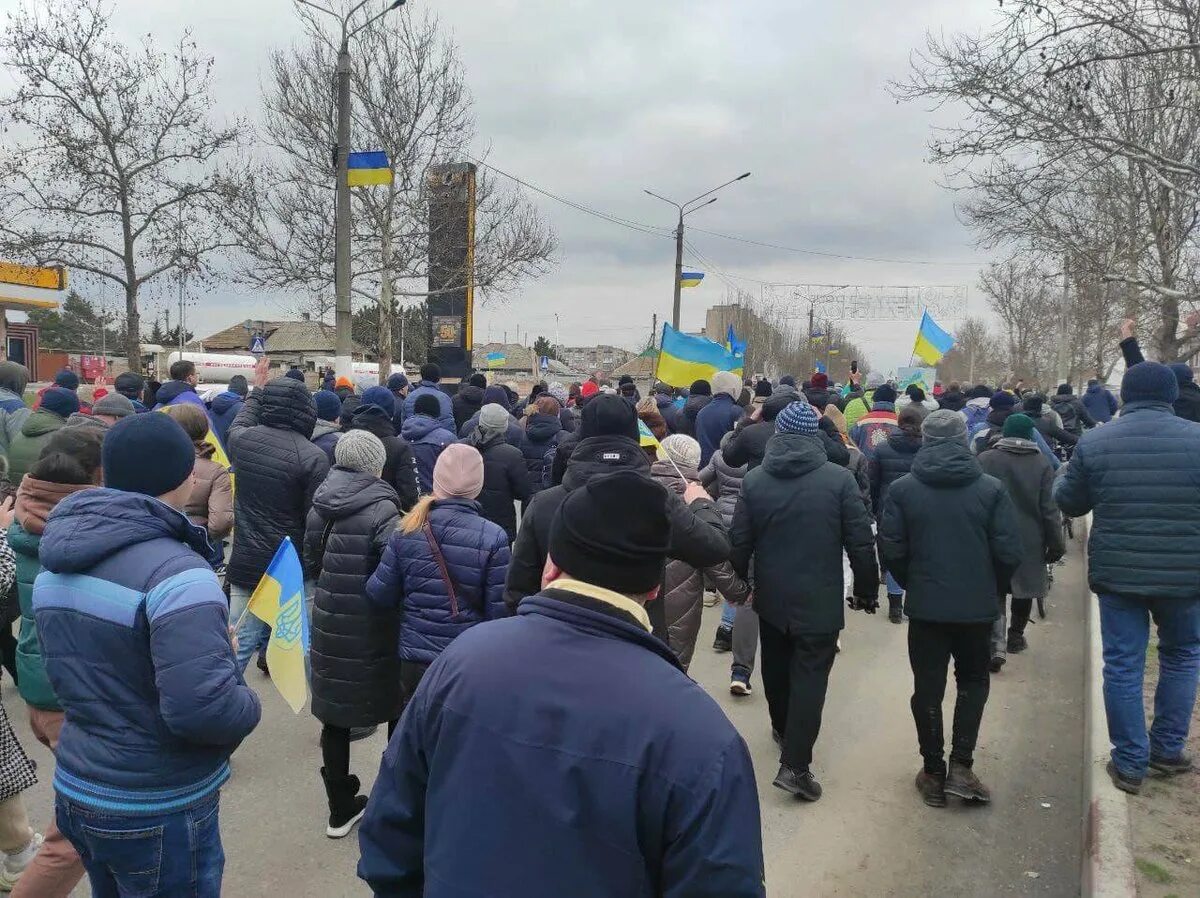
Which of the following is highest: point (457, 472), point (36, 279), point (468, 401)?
point (36, 279)

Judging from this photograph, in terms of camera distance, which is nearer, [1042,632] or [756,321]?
[1042,632]

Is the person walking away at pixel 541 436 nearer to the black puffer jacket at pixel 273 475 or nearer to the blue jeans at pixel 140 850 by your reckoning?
the black puffer jacket at pixel 273 475

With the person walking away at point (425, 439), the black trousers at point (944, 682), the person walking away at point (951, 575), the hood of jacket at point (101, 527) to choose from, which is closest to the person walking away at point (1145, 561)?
the person walking away at point (951, 575)

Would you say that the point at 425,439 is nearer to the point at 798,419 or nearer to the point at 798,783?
the point at 798,419

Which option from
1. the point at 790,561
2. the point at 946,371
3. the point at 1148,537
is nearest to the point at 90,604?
the point at 790,561

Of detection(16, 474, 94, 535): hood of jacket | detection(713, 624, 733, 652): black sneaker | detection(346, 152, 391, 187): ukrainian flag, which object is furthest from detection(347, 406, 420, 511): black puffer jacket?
detection(346, 152, 391, 187): ukrainian flag

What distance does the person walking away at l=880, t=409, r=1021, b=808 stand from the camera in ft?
14.0

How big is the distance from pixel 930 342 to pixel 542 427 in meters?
13.5

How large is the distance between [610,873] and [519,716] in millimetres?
294

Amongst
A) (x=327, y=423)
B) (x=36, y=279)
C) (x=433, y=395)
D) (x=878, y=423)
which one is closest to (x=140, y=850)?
(x=327, y=423)

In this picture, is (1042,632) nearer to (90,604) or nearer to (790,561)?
(790,561)

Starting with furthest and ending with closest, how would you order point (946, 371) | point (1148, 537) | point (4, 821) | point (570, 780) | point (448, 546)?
point (946, 371) < point (1148, 537) < point (448, 546) < point (4, 821) < point (570, 780)

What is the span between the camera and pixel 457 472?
369cm

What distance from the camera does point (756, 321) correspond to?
73.1 m
